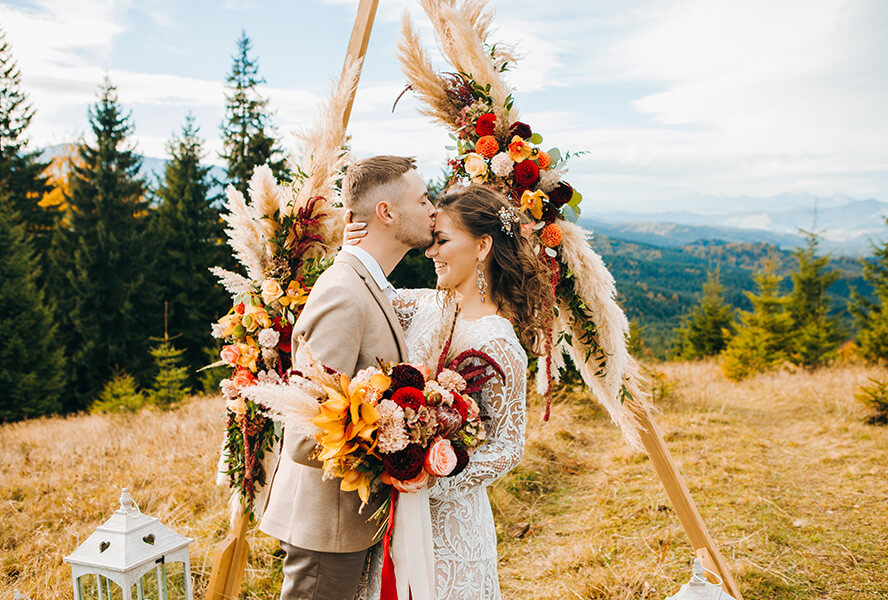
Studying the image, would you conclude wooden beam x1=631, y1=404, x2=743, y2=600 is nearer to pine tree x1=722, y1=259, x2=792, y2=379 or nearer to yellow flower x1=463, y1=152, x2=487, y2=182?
yellow flower x1=463, y1=152, x2=487, y2=182

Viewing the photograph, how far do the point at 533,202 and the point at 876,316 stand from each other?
16993mm

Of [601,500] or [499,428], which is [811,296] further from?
[499,428]

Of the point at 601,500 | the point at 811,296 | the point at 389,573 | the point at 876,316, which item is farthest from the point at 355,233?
the point at 811,296

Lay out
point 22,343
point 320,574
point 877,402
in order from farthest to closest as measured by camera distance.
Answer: point 22,343, point 877,402, point 320,574

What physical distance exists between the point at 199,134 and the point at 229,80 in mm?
2649

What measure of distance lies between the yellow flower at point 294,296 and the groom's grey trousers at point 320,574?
1.25 m

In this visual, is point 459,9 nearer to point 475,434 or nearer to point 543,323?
point 543,323

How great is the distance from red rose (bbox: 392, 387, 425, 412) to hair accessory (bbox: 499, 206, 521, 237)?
42.0 inches

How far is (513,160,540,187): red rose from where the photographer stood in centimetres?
307

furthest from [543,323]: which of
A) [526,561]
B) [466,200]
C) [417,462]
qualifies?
[526,561]

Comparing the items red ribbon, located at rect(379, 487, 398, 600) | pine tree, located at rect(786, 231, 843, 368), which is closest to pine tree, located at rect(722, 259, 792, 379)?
pine tree, located at rect(786, 231, 843, 368)

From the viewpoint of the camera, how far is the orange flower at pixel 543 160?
3146 millimetres

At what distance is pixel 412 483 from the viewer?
1904 mm

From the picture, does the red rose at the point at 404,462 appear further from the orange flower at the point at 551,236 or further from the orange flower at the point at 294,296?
the orange flower at the point at 551,236
